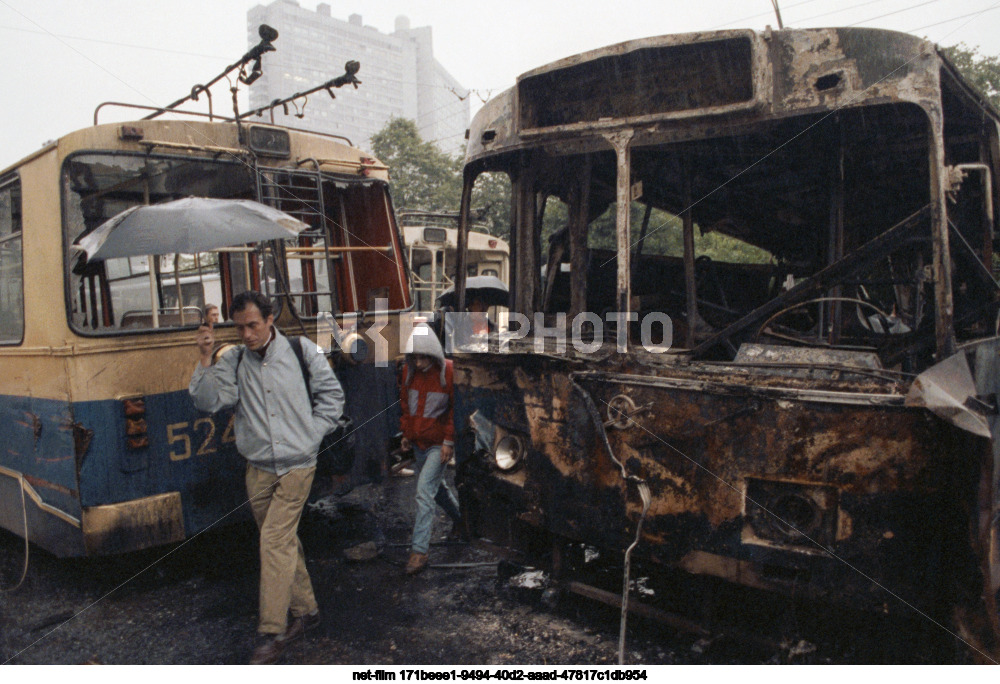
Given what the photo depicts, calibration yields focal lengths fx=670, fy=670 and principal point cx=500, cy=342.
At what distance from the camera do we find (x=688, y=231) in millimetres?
3998

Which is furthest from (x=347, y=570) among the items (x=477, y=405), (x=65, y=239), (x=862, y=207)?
(x=862, y=207)

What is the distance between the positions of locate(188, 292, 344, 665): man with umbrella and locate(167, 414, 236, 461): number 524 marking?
986 mm

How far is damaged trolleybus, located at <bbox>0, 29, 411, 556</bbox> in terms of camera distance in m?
3.99

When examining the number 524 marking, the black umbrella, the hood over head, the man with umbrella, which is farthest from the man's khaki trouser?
the black umbrella

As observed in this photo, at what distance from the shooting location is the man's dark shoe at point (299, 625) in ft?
11.6

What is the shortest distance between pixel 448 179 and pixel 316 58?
212 feet

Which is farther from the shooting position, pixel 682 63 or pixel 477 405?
pixel 477 405

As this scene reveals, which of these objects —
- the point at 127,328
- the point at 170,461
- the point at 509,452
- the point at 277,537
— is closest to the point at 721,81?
the point at 509,452

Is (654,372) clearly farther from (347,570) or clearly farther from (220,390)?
(347,570)

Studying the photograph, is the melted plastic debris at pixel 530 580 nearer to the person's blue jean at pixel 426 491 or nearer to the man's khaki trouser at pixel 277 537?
the person's blue jean at pixel 426 491

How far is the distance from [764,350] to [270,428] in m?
2.50

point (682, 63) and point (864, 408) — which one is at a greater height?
point (682, 63)

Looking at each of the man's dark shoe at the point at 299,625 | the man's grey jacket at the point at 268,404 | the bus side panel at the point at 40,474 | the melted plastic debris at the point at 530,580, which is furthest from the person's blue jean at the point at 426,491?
the bus side panel at the point at 40,474

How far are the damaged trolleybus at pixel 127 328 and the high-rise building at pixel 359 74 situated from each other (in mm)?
73540
